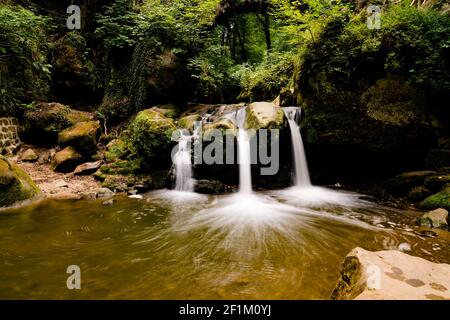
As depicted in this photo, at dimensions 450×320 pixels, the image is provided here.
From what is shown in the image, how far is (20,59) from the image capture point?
998 cm

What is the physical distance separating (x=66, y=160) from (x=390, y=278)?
380 inches

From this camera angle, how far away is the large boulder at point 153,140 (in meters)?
8.92

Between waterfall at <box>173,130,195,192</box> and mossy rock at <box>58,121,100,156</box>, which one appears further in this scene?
mossy rock at <box>58,121,100,156</box>

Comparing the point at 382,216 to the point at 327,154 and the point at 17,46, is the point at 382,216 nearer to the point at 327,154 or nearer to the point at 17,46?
the point at 327,154

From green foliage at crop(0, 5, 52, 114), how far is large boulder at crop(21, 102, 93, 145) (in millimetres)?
595

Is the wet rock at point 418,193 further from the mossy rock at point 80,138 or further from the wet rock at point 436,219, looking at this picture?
the mossy rock at point 80,138

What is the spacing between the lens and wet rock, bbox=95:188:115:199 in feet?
24.6

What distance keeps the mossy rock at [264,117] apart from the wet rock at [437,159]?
4268 millimetres

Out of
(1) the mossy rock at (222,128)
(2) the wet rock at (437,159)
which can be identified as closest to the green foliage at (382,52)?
(2) the wet rock at (437,159)

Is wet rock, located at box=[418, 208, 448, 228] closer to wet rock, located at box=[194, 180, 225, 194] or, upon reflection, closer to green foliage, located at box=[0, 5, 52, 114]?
wet rock, located at box=[194, 180, 225, 194]

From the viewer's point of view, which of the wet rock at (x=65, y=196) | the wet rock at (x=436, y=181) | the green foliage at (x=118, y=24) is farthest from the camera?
the green foliage at (x=118, y=24)

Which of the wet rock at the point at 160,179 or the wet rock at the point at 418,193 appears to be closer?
the wet rock at the point at 418,193

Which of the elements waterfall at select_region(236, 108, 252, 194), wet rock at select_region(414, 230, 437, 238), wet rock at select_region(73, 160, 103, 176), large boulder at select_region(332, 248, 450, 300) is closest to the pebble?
wet rock at select_region(414, 230, 437, 238)
